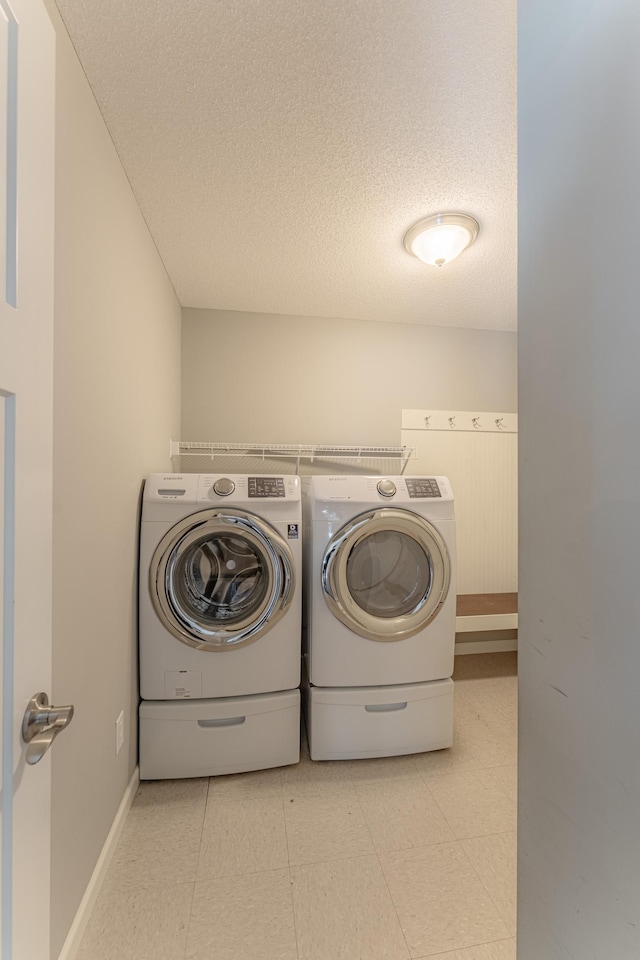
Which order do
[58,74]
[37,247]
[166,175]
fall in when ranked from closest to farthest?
1. [37,247]
2. [58,74]
3. [166,175]

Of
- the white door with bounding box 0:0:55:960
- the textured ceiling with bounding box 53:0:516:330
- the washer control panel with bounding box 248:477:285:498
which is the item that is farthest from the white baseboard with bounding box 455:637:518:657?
the white door with bounding box 0:0:55:960

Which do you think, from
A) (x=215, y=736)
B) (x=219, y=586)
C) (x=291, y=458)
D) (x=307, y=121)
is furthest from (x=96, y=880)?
(x=307, y=121)

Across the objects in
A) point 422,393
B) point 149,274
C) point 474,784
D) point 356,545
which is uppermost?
point 149,274

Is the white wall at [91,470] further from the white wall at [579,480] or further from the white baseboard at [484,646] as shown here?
the white baseboard at [484,646]

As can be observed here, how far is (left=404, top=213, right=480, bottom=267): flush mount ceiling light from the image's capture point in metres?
1.61

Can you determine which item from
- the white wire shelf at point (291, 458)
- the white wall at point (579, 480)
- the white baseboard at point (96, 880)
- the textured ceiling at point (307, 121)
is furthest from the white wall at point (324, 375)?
the white wall at point (579, 480)

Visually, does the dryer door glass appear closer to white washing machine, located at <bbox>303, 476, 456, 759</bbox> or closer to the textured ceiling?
white washing machine, located at <bbox>303, 476, 456, 759</bbox>

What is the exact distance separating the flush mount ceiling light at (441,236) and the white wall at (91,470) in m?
1.19

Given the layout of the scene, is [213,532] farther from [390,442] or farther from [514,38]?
[514,38]

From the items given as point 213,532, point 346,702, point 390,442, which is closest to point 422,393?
point 390,442

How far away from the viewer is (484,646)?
2.81m

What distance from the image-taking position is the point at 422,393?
2.75 meters

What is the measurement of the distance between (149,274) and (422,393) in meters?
1.86

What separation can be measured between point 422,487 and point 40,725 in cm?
155
